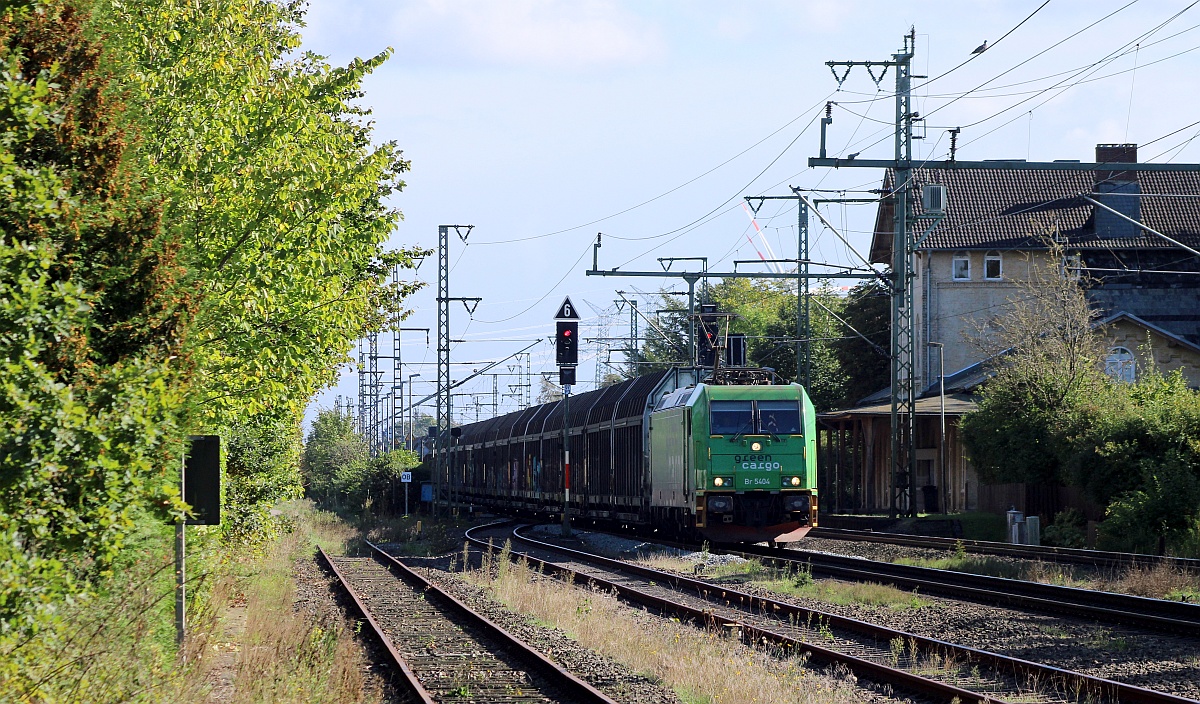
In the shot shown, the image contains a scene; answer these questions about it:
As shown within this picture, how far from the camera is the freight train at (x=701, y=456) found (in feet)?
82.3

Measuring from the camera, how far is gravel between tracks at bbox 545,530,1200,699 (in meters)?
11.7

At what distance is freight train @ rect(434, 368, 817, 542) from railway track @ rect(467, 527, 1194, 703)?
4464 mm

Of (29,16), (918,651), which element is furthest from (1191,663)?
(29,16)

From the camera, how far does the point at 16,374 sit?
7.36 meters

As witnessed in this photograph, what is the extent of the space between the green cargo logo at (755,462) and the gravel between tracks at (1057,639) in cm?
693

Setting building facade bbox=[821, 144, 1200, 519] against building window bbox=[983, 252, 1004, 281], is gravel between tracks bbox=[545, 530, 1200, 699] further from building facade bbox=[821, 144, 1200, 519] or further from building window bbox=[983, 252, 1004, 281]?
building window bbox=[983, 252, 1004, 281]

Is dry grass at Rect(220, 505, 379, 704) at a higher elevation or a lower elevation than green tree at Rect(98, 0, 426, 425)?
lower

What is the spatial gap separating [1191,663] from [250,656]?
8696mm

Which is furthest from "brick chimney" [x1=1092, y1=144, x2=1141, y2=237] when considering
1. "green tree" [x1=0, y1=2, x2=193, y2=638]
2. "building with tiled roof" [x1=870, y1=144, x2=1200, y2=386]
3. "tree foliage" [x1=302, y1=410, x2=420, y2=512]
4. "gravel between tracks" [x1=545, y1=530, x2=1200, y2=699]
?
"green tree" [x1=0, y1=2, x2=193, y2=638]

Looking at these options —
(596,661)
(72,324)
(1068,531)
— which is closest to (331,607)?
(596,661)

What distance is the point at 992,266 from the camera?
190 ft

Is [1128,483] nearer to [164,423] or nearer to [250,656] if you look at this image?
[250,656]

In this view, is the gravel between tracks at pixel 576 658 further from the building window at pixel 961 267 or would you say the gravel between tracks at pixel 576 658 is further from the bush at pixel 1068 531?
the building window at pixel 961 267

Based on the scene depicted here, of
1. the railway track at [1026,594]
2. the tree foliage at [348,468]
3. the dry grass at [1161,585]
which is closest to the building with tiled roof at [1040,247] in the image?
the tree foliage at [348,468]
